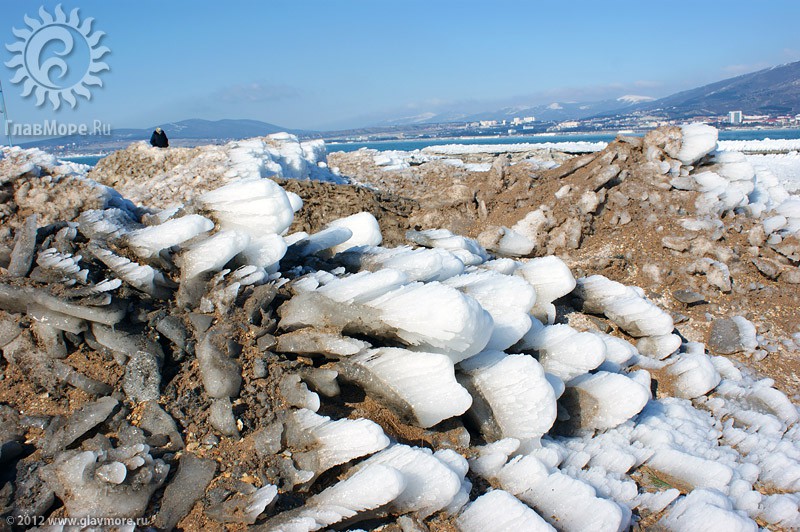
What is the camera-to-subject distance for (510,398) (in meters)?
4.08

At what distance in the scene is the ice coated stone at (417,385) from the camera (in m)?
3.78

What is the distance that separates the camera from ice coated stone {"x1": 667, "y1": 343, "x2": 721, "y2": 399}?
18.8 feet

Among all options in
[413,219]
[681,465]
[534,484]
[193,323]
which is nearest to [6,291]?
[193,323]

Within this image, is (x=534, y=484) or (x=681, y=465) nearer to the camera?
(x=534, y=484)

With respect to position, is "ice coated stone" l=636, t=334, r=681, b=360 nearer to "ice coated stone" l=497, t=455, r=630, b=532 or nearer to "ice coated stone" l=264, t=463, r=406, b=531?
"ice coated stone" l=497, t=455, r=630, b=532

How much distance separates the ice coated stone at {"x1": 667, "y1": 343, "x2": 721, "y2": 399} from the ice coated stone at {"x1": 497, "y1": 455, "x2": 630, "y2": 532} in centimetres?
271

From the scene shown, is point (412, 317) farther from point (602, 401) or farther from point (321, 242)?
point (321, 242)

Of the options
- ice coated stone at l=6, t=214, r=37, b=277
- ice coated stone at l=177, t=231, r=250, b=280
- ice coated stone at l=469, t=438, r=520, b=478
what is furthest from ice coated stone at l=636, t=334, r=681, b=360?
ice coated stone at l=6, t=214, r=37, b=277

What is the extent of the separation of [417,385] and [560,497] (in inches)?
45.0

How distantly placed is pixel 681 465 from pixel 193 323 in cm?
389

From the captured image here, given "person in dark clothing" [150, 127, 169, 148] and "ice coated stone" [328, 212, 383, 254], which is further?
"person in dark clothing" [150, 127, 169, 148]

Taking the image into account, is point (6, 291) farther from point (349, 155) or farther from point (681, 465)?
point (349, 155)

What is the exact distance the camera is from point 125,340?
154 inches

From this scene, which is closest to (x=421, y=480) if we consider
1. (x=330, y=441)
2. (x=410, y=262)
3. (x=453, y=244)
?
(x=330, y=441)
